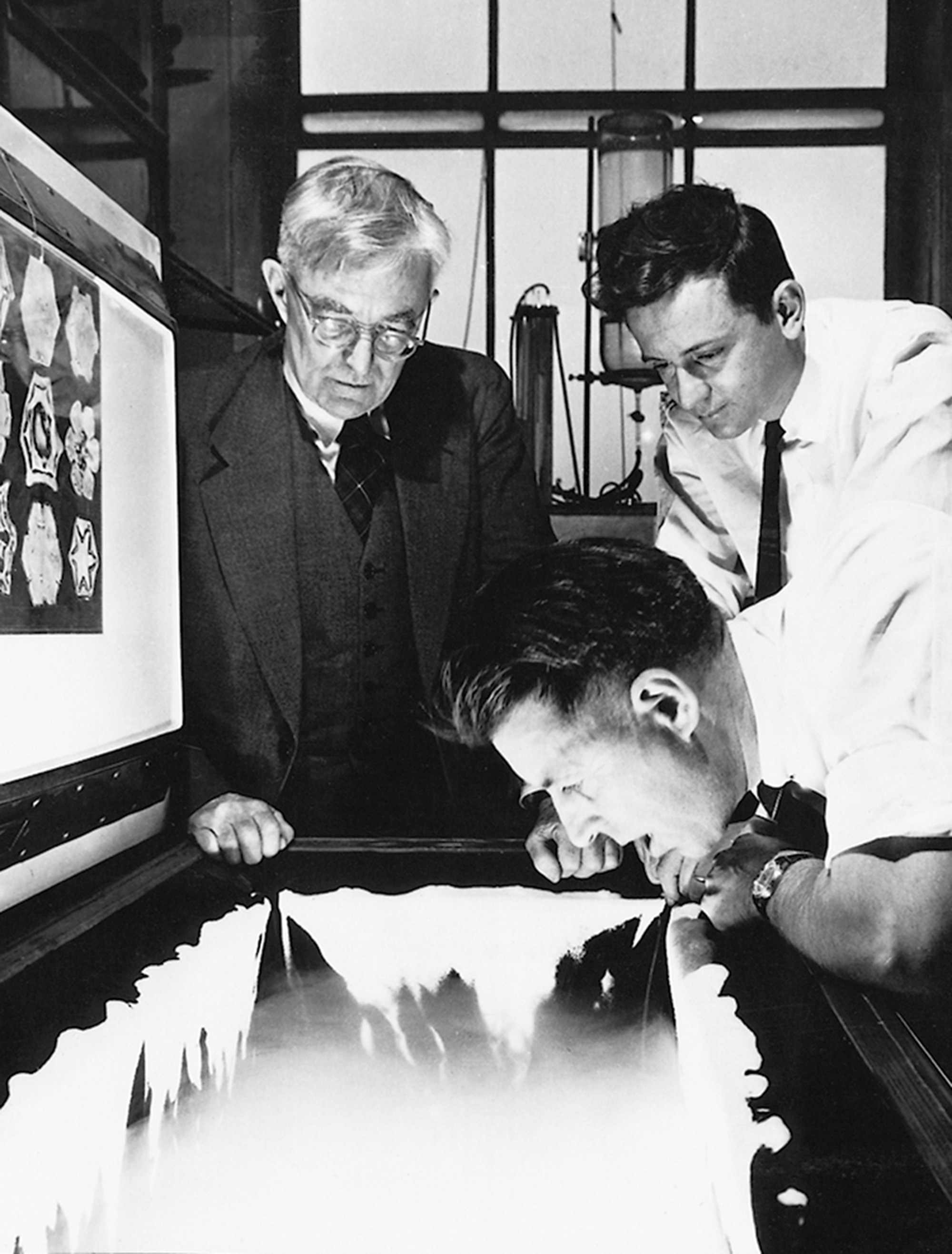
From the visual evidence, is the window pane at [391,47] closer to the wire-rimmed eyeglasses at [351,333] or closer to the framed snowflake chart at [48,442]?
the wire-rimmed eyeglasses at [351,333]

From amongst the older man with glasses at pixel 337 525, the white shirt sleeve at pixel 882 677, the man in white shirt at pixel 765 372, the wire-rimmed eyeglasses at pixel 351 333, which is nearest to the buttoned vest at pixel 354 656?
the older man with glasses at pixel 337 525

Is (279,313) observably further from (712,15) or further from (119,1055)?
(119,1055)

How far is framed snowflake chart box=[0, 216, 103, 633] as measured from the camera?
4.12 ft

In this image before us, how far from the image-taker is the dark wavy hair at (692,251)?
1358mm

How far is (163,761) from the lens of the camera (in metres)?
1.50

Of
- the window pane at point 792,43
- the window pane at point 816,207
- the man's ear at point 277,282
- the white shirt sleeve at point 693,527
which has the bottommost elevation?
the white shirt sleeve at point 693,527

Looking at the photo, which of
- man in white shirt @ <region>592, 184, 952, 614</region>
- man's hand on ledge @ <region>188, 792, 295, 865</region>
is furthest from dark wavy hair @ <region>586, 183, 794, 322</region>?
man's hand on ledge @ <region>188, 792, 295, 865</region>

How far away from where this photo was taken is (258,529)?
1.50m

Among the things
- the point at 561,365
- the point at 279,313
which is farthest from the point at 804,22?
the point at 279,313

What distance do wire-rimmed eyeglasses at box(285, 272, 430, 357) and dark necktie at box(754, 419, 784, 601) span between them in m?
0.44

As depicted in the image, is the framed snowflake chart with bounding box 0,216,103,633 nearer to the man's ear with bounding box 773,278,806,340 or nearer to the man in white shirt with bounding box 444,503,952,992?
the man in white shirt with bounding box 444,503,952,992

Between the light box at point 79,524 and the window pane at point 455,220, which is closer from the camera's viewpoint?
the light box at point 79,524

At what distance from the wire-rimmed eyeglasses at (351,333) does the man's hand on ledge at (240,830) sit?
59 cm

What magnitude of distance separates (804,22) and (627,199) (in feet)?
0.98
